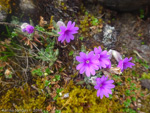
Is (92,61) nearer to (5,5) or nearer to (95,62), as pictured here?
(95,62)

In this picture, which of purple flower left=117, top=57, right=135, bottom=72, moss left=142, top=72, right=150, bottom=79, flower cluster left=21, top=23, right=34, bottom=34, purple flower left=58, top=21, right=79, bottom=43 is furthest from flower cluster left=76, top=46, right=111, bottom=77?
moss left=142, top=72, right=150, bottom=79

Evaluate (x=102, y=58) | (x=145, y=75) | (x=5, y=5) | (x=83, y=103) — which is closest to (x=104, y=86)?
(x=102, y=58)

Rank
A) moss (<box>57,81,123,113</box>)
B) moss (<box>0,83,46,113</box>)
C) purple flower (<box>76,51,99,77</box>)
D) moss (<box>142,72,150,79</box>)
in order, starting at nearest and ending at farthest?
purple flower (<box>76,51,99,77</box>) < moss (<box>0,83,46,113</box>) < moss (<box>57,81,123,113</box>) < moss (<box>142,72,150,79</box>)

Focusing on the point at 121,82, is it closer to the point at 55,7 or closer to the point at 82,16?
the point at 82,16

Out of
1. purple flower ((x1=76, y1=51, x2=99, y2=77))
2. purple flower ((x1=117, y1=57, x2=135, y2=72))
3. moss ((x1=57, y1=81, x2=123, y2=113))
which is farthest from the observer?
moss ((x1=57, y1=81, x2=123, y2=113))

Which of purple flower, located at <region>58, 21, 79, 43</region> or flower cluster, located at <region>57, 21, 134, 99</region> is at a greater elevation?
purple flower, located at <region>58, 21, 79, 43</region>

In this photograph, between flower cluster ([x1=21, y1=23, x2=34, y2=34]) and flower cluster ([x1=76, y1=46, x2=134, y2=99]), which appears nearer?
flower cluster ([x1=76, y1=46, x2=134, y2=99])

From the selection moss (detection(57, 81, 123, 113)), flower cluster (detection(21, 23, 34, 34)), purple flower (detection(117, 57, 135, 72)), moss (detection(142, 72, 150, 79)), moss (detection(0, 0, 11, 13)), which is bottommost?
moss (detection(57, 81, 123, 113))

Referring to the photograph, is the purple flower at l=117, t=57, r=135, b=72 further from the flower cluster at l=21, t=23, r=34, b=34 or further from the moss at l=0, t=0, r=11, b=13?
the moss at l=0, t=0, r=11, b=13

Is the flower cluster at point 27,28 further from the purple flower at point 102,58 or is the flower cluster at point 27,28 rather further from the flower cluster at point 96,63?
the purple flower at point 102,58
